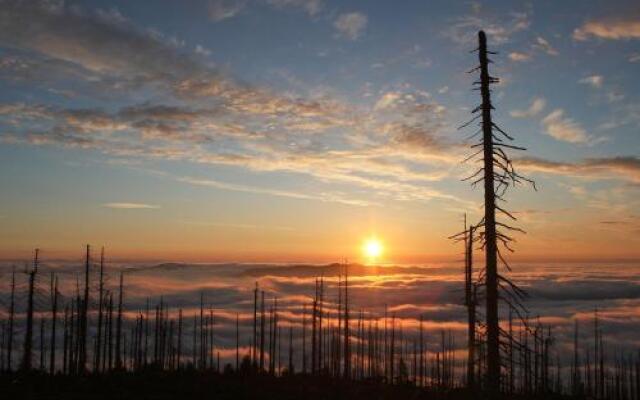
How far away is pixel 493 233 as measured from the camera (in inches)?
696

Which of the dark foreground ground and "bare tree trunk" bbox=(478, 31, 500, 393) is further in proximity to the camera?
the dark foreground ground

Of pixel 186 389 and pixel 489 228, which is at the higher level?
pixel 489 228

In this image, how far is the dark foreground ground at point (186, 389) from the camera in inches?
1215

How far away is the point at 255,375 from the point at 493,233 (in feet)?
112

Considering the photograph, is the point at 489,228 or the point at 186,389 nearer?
the point at 489,228

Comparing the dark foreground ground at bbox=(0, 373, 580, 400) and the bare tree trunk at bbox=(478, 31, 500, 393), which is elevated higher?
the bare tree trunk at bbox=(478, 31, 500, 393)

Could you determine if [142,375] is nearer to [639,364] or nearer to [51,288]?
[51,288]

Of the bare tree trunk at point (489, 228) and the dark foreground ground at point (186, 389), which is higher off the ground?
the bare tree trunk at point (489, 228)

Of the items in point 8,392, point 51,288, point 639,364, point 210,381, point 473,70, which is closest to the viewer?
point 473,70

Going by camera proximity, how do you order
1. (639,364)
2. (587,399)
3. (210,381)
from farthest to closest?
1. (639,364)
2. (587,399)
3. (210,381)

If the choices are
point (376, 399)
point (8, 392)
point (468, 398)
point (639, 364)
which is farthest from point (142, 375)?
point (639, 364)

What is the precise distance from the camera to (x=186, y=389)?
33.9 m

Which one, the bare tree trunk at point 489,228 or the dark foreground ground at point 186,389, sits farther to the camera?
the dark foreground ground at point 186,389

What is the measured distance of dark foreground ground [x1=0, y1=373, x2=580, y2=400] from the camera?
30.9m
